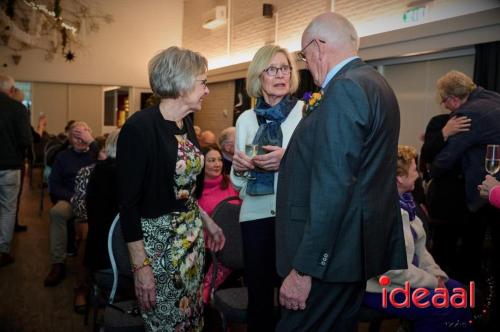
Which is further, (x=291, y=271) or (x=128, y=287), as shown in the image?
(x=128, y=287)

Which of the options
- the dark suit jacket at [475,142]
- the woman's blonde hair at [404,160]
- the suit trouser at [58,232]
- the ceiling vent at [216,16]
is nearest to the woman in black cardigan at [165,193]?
the woman's blonde hair at [404,160]

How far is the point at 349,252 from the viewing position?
138 centimetres

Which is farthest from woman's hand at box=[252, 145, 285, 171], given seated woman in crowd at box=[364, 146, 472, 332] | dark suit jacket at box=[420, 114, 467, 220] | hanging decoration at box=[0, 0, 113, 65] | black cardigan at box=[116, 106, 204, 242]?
hanging decoration at box=[0, 0, 113, 65]

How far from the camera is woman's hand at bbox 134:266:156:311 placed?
1672mm

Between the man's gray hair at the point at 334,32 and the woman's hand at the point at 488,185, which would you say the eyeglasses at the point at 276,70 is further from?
the woman's hand at the point at 488,185

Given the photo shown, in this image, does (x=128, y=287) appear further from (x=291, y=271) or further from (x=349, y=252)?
(x=349, y=252)

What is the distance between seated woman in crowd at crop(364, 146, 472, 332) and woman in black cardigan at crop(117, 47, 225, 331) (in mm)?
1029

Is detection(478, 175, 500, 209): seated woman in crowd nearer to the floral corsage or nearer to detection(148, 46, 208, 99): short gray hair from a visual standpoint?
the floral corsage

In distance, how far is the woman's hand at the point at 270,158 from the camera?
1790 millimetres

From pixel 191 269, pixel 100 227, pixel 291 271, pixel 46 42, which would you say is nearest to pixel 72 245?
pixel 100 227

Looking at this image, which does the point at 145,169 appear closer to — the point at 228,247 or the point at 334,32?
the point at 334,32

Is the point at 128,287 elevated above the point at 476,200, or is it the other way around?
the point at 476,200

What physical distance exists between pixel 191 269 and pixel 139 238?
0.29 metres

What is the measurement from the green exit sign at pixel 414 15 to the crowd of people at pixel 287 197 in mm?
3099
